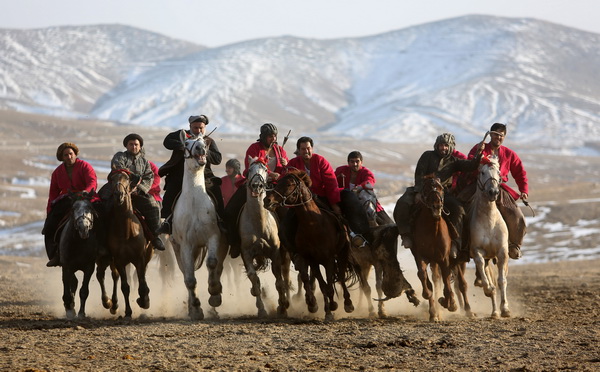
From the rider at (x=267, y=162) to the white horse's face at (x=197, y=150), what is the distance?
2.28ft

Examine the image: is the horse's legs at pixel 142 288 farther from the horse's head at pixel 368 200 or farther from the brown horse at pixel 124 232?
the horse's head at pixel 368 200

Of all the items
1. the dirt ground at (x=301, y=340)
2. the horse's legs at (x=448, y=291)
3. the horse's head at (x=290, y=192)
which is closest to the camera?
the dirt ground at (x=301, y=340)

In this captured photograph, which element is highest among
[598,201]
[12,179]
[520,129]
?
[520,129]

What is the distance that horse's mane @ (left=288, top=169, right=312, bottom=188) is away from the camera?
13891 mm

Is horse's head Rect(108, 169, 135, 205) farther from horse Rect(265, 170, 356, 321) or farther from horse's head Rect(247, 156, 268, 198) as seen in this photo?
horse Rect(265, 170, 356, 321)

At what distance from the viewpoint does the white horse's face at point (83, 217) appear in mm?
13727

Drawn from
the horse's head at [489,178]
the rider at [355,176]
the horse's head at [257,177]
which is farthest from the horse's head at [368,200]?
the horse's head at [257,177]

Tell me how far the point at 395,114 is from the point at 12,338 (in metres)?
166

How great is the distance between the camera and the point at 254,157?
1488 centimetres

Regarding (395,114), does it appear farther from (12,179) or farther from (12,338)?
(12,338)

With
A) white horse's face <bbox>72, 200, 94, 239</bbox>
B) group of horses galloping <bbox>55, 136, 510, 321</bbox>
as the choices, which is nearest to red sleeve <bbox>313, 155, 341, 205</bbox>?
group of horses galloping <bbox>55, 136, 510, 321</bbox>

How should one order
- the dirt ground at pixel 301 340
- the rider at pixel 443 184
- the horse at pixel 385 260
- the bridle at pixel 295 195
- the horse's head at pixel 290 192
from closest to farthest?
the dirt ground at pixel 301 340, the horse's head at pixel 290 192, the bridle at pixel 295 195, the rider at pixel 443 184, the horse at pixel 385 260

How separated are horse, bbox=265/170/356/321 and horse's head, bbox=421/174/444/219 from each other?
58.0 inches

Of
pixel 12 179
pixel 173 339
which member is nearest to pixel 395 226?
pixel 173 339
